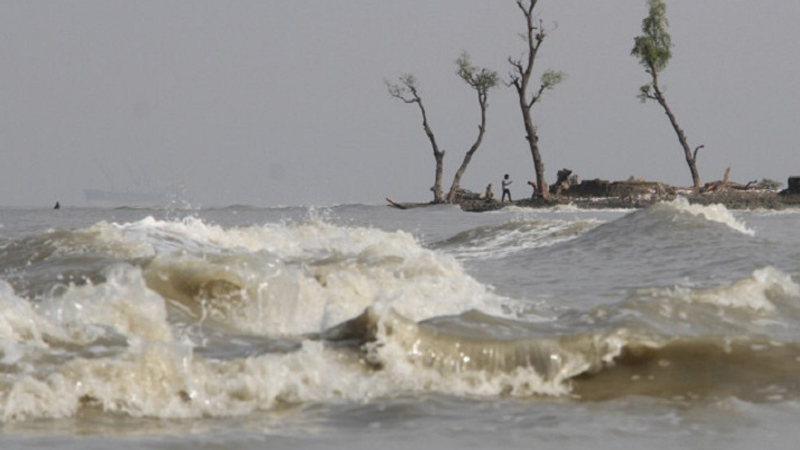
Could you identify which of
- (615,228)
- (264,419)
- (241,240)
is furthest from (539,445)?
(615,228)

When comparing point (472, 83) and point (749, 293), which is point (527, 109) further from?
point (749, 293)

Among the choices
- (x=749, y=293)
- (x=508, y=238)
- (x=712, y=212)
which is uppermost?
(x=712, y=212)

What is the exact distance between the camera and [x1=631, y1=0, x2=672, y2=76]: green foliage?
4272cm

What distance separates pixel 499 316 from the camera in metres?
6.93

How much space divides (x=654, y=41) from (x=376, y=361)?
1557 inches

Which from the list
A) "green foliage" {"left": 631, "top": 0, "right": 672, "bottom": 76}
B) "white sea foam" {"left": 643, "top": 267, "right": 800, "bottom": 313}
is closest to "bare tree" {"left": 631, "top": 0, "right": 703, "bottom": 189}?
"green foliage" {"left": 631, "top": 0, "right": 672, "bottom": 76}

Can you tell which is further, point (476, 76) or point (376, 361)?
point (476, 76)

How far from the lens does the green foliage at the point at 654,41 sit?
42.7m

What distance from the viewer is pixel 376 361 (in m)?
5.31

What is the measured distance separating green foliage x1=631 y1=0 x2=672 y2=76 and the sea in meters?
35.0

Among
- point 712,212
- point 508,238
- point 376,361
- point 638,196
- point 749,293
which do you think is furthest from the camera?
point 638,196

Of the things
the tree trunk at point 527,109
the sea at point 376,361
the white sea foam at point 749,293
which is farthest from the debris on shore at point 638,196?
the sea at point 376,361

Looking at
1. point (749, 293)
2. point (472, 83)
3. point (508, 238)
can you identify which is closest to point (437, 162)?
point (472, 83)

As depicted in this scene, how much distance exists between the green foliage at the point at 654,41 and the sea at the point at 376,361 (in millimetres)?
34999
